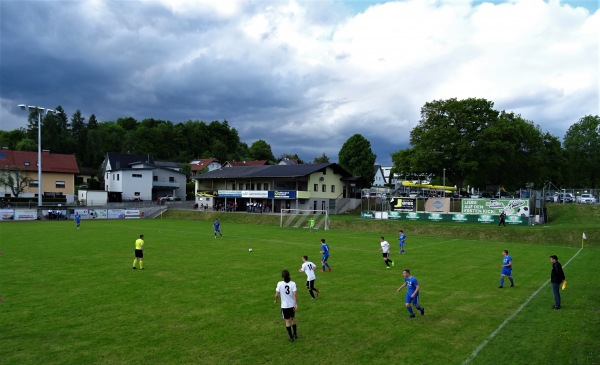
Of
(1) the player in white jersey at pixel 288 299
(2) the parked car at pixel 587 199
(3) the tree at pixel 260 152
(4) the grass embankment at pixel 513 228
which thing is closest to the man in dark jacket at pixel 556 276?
(1) the player in white jersey at pixel 288 299

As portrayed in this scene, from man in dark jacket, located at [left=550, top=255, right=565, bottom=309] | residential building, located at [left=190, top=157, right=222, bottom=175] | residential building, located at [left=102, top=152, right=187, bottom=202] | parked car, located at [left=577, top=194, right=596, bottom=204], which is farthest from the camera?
residential building, located at [left=190, top=157, right=222, bottom=175]

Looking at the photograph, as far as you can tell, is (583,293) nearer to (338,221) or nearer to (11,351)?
(11,351)

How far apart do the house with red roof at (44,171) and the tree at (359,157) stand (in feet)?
191

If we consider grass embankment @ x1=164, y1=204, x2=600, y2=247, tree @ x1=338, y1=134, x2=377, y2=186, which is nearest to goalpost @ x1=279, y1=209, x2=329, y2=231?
grass embankment @ x1=164, y1=204, x2=600, y2=247

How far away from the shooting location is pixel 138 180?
83812 mm

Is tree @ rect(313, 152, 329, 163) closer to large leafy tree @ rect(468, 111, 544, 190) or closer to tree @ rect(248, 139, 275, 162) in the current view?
tree @ rect(248, 139, 275, 162)

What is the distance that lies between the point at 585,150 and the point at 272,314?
84.2 meters

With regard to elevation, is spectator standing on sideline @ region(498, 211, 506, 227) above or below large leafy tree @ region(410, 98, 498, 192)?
below

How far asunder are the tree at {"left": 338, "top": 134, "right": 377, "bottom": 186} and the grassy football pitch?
71.0 meters

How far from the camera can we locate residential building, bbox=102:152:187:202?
8219cm

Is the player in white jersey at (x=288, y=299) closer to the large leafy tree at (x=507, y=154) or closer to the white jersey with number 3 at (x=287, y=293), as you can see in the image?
the white jersey with number 3 at (x=287, y=293)

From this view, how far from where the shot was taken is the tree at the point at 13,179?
6825 centimetres

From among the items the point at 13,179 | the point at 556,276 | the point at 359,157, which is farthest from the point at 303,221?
the point at 13,179

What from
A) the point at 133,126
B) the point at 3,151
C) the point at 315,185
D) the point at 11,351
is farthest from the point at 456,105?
the point at 133,126
